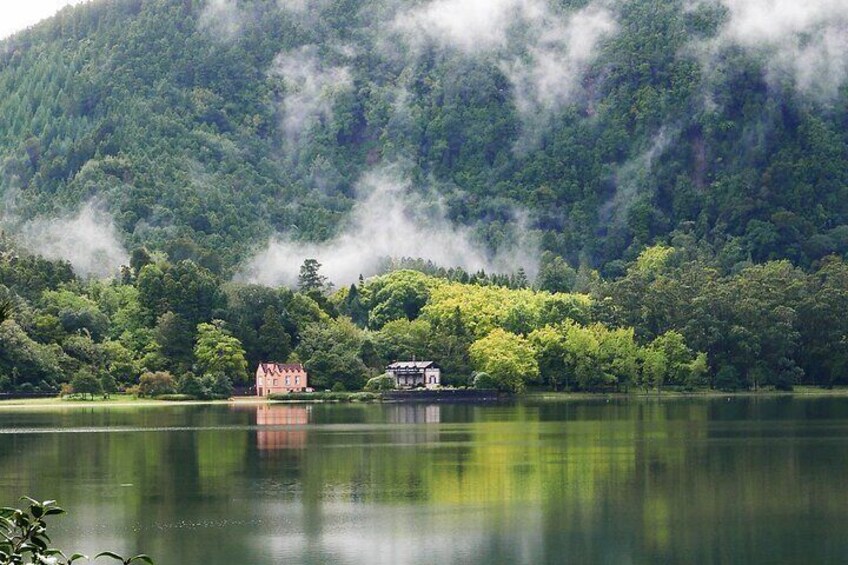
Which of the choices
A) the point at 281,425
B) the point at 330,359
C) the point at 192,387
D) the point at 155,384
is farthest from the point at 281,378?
the point at 281,425

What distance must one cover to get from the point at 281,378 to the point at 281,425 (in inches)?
1533

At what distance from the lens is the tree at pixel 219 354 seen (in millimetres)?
133500

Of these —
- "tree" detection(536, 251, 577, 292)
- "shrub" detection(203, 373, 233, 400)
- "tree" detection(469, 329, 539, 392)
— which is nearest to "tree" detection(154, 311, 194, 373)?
"shrub" detection(203, 373, 233, 400)

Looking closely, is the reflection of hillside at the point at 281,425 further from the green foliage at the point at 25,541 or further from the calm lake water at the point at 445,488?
the green foliage at the point at 25,541

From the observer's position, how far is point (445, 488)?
58.4 metres

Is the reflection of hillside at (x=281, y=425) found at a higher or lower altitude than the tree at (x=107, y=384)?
lower

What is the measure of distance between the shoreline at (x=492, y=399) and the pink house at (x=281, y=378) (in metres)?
1.59

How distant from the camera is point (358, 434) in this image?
86.2 m

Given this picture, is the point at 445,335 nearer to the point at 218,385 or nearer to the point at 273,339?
the point at 273,339

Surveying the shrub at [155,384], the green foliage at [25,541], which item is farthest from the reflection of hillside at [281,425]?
the green foliage at [25,541]

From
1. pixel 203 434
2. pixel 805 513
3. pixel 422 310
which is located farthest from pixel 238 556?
pixel 422 310

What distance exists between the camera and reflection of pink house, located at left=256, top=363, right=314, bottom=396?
441 feet

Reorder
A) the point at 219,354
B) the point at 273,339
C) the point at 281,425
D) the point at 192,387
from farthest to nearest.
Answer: the point at 273,339 < the point at 219,354 < the point at 192,387 < the point at 281,425

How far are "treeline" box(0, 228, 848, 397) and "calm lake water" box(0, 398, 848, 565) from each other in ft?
119
